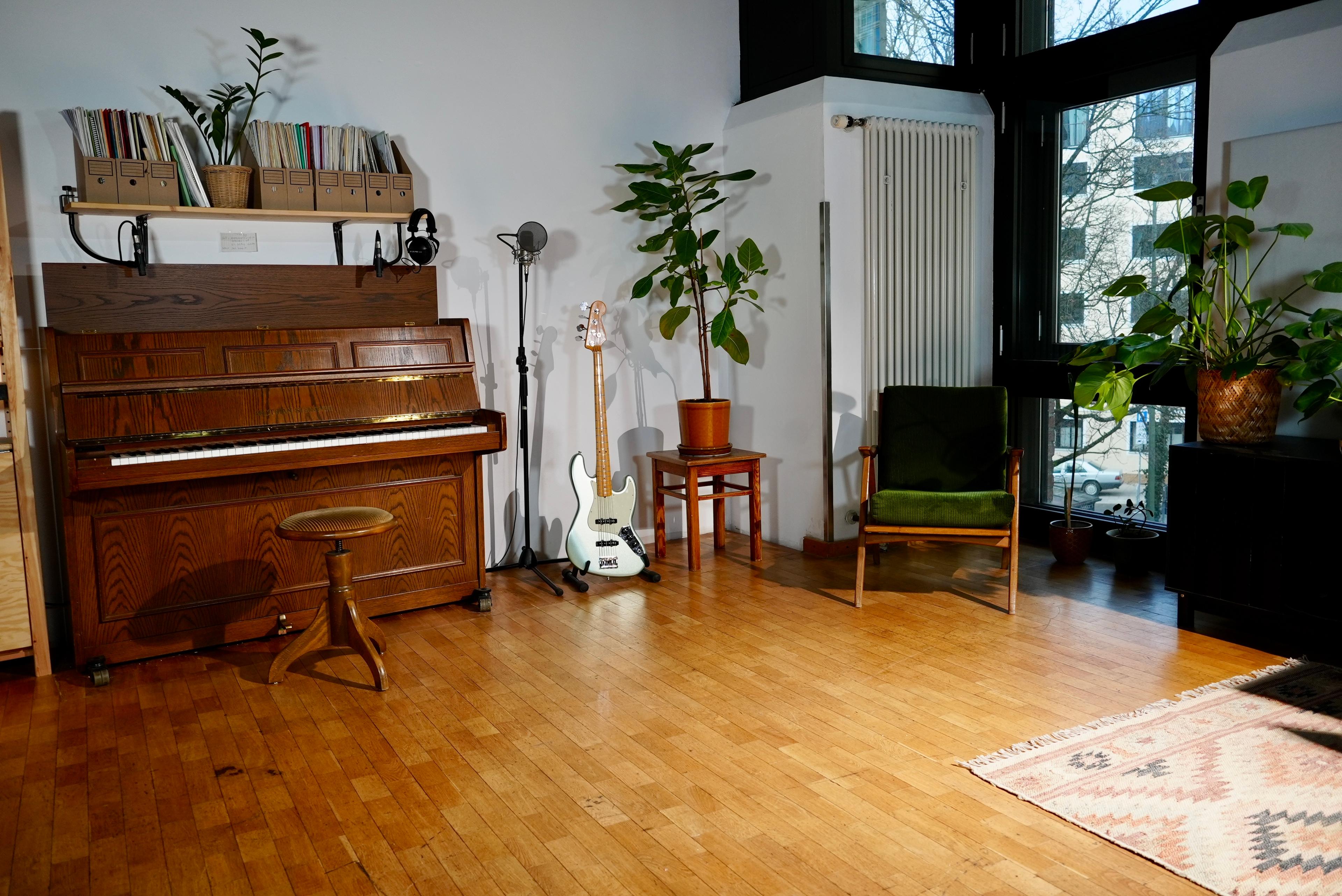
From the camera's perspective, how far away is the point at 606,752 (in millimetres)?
3070

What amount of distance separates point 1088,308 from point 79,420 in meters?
4.46

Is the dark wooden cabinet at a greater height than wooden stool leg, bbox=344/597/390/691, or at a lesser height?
greater

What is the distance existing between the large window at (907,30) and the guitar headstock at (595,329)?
1.82 meters

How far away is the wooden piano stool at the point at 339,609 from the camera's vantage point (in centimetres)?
362

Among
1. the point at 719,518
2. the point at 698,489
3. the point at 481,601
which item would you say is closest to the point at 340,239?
the point at 481,601

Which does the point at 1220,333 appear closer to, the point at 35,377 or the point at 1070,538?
the point at 1070,538

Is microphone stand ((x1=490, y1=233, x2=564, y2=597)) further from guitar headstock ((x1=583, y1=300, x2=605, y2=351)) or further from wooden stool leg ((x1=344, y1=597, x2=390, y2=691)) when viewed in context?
wooden stool leg ((x1=344, y1=597, x2=390, y2=691))

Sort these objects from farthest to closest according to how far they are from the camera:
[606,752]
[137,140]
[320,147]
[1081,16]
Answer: [1081,16] → [320,147] → [137,140] → [606,752]

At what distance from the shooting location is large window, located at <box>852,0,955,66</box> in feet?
17.2

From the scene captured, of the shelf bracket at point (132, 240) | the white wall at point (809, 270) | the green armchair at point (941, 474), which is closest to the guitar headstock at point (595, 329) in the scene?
the white wall at point (809, 270)

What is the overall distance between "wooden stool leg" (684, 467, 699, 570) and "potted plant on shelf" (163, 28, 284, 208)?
89.9 inches

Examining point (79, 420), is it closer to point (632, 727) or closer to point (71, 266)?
point (71, 266)

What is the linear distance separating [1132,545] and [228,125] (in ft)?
14.2

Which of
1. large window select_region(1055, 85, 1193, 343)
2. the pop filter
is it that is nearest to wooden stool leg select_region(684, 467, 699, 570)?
the pop filter
